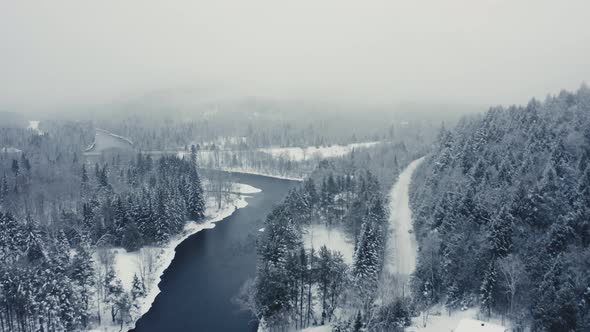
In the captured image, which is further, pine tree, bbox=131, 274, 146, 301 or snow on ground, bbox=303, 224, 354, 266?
snow on ground, bbox=303, 224, 354, 266

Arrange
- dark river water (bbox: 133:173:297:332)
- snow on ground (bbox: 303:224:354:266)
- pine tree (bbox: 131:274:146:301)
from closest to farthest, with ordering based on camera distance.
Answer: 1. dark river water (bbox: 133:173:297:332)
2. pine tree (bbox: 131:274:146:301)
3. snow on ground (bbox: 303:224:354:266)

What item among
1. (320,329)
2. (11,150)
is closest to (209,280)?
(320,329)

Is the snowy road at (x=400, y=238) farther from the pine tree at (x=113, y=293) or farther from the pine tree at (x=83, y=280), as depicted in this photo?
the pine tree at (x=83, y=280)

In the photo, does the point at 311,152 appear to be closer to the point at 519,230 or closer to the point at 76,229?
the point at 76,229

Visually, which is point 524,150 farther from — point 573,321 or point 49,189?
point 49,189

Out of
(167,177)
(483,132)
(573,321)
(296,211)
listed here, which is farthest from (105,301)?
(483,132)

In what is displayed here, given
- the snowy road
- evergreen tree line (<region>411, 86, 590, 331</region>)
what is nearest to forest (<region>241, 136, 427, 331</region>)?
the snowy road

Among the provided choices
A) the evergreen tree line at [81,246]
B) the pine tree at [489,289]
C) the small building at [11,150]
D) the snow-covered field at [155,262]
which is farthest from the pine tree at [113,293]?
the small building at [11,150]

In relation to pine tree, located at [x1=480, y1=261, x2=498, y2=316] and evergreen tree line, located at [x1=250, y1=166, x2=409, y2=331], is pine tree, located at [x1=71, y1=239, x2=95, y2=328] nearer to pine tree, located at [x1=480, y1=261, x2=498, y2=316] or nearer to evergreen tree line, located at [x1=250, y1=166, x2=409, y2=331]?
evergreen tree line, located at [x1=250, y1=166, x2=409, y2=331]
